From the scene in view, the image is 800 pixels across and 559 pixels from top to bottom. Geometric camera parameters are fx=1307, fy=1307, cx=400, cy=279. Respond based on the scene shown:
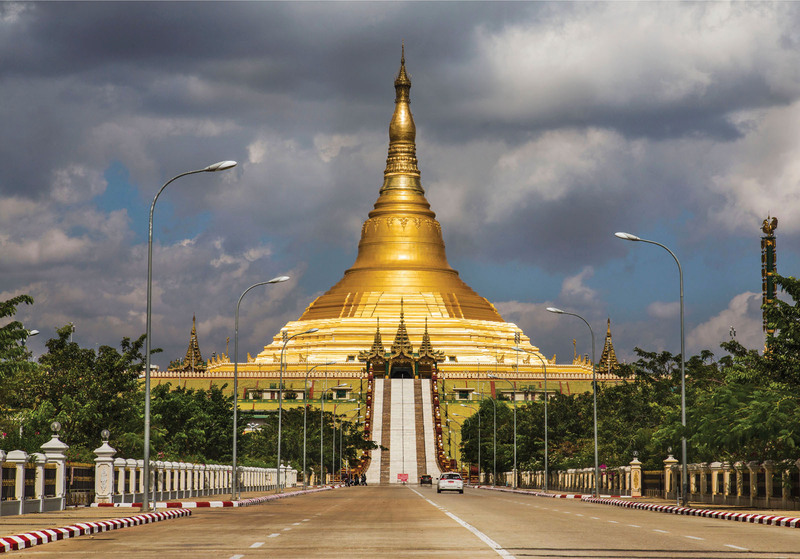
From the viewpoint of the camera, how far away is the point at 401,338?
412 ft

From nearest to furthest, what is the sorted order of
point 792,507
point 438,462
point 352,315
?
1. point 792,507
2. point 438,462
3. point 352,315

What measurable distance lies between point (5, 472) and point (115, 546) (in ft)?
38.6

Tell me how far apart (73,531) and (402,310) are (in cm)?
10456

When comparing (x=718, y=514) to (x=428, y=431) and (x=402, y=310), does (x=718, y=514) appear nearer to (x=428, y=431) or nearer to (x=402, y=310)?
(x=428, y=431)

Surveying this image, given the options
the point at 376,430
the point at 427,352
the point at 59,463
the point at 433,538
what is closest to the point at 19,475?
the point at 59,463

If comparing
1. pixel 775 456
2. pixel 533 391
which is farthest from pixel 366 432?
pixel 775 456

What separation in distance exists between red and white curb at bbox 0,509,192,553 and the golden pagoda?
9567 cm

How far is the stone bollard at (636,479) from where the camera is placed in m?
53.7

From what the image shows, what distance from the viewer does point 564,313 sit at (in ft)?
177

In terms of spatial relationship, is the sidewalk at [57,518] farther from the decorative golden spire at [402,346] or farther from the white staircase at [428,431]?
the decorative golden spire at [402,346]

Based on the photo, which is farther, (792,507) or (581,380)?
(581,380)

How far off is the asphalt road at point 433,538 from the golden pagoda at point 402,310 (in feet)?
318

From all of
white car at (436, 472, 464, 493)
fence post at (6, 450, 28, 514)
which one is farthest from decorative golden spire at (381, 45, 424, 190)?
fence post at (6, 450, 28, 514)

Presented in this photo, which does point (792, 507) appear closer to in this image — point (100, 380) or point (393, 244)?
point (100, 380)
